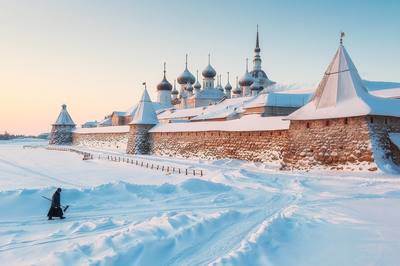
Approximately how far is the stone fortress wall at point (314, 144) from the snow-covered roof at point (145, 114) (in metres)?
7.26

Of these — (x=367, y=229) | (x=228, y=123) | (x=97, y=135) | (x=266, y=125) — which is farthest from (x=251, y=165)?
(x=97, y=135)

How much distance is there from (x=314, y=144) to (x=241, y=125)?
6576 millimetres

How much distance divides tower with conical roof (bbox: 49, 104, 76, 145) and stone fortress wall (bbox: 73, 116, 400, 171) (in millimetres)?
30228

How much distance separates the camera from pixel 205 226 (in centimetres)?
715

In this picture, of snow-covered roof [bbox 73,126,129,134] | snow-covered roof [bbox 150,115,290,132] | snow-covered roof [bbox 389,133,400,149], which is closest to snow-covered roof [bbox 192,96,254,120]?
snow-covered roof [bbox 73,126,129,134]

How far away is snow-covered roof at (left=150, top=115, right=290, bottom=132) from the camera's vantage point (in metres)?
21.2

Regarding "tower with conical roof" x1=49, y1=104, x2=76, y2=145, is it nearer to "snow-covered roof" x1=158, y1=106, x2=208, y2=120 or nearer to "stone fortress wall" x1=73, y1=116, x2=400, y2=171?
"snow-covered roof" x1=158, y1=106, x2=208, y2=120

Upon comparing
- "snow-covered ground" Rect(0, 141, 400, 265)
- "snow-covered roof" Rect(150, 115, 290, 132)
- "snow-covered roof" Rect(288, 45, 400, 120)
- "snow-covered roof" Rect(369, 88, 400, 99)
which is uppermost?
"snow-covered roof" Rect(369, 88, 400, 99)

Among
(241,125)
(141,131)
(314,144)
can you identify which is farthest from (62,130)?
(314,144)

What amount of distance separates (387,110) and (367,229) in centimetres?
1112

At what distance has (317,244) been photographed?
250 inches

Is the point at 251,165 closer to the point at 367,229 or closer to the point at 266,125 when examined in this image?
the point at 266,125

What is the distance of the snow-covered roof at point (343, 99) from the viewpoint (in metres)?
16.5

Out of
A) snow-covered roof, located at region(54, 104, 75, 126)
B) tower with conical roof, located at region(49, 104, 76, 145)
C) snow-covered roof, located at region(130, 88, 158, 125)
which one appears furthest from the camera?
snow-covered roof, located at region(54, 104, 75, 126)
